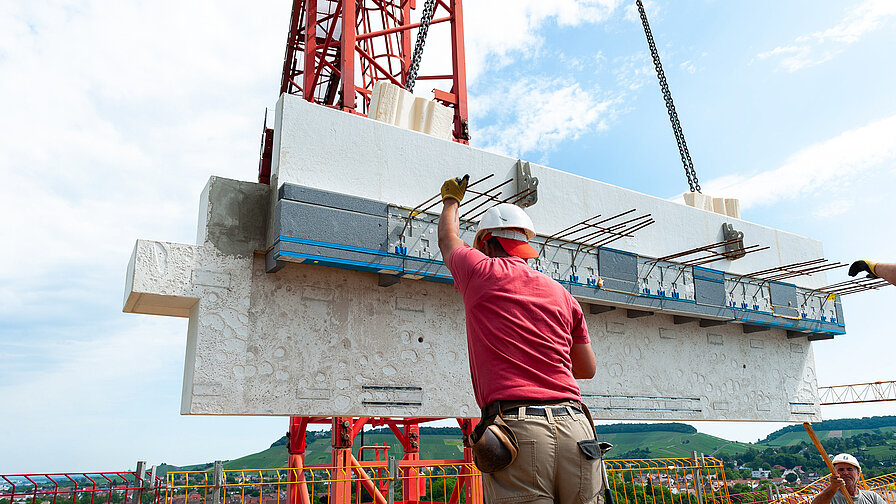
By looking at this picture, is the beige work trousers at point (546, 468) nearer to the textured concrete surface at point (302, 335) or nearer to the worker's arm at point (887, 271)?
the worker's arm at point (887, 271)

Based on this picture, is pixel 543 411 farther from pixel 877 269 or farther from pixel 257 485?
pixel 257 485

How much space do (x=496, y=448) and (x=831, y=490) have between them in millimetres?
4523

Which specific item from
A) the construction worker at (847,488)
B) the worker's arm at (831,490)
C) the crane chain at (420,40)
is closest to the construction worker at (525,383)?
the worker's arm at (831,490)

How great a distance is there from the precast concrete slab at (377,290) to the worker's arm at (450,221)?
2.32m

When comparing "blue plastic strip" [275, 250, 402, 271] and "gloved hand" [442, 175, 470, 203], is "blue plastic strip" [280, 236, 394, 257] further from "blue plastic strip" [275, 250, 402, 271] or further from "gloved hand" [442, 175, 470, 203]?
"gloved hand" [442, 175, 470, 203]

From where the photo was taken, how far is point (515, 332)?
2.75 m

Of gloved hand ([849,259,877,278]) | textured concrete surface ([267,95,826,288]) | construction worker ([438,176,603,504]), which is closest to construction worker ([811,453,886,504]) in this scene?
gloved hand ([849,259,877,278])

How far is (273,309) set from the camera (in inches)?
224

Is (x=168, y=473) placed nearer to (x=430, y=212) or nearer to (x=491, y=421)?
(x=430, y=212)

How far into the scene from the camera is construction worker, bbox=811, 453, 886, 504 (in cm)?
561

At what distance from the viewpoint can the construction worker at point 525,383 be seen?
102 inches

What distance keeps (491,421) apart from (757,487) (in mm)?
10755

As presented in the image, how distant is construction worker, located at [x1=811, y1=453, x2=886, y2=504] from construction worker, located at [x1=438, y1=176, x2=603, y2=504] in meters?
4.04

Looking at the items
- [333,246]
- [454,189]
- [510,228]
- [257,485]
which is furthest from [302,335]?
[510,228]
